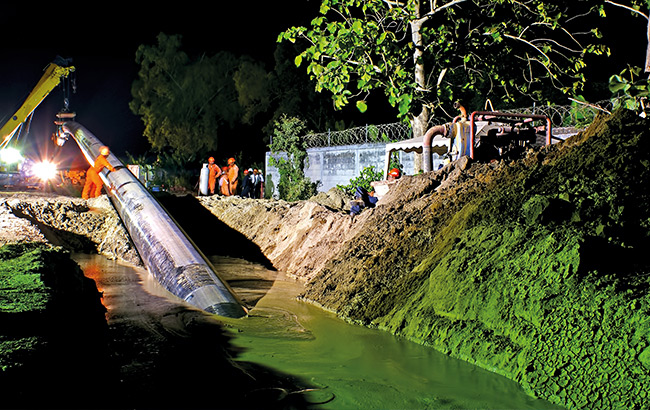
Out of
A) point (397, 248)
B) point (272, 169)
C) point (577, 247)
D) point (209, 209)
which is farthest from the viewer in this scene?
point (272, 169)

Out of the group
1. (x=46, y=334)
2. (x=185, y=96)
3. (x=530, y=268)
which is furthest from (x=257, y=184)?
(x=46, y=334)

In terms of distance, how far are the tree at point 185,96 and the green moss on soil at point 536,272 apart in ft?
71.1

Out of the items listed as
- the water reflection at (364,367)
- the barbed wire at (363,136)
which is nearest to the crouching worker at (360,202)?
the water reflection at (364,367)

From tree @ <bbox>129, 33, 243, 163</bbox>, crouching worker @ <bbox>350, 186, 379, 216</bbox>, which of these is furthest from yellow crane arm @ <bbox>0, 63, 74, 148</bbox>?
crouching worker @ <bbox>350, 186, 379, 216</bbox>

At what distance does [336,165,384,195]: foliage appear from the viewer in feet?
51.1

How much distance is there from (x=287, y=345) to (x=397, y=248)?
2069 millimetres

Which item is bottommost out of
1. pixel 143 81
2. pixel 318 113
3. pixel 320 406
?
pixel 320 406

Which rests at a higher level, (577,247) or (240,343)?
→ (577,247)

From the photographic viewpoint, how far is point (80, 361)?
3.69 meters

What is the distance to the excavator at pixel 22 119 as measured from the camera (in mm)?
15789

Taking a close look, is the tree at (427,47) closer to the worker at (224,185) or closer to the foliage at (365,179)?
the foliage at (365,179)

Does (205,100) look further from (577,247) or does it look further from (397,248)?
(577,247)

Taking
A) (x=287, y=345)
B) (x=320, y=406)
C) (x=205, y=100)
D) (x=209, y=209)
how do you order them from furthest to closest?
(x=205, y=100) < (x=209, y=209) < (x=287, y=345) < (x=320, y=406)

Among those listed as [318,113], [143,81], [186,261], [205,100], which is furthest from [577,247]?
[143,81]
